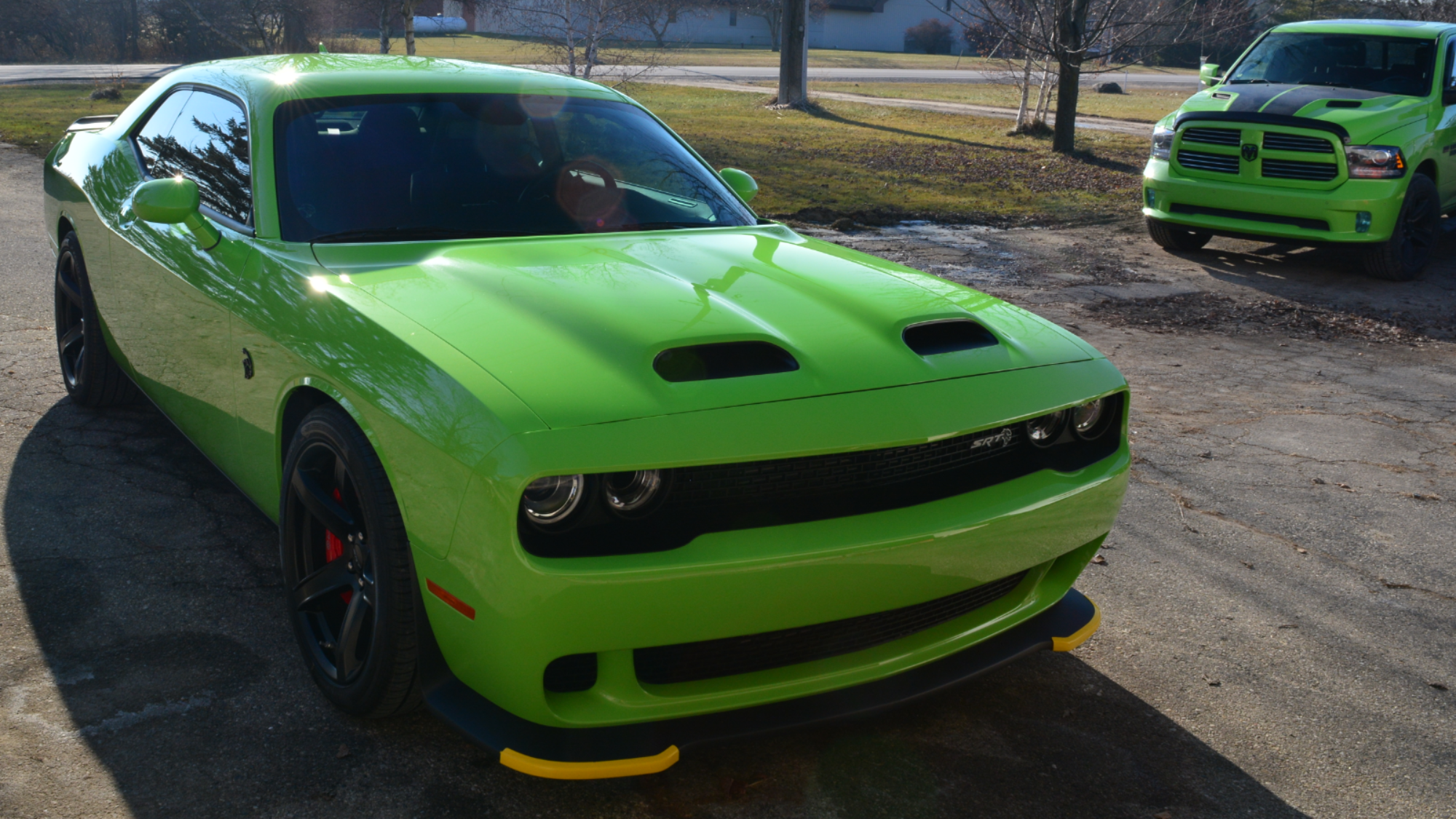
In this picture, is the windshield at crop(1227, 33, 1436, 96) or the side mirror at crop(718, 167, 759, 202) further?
the windshield at crop(1227, 33, 1436, 96)

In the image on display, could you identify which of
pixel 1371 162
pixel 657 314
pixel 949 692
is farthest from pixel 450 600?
pixel 1371 162

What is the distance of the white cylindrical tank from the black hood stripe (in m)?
44.5

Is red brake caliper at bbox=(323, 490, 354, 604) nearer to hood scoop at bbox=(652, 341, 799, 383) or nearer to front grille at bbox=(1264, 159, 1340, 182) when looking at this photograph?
hood scoop at bbox=(652, 341, 799, 383)

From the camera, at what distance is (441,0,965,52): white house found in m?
63.8

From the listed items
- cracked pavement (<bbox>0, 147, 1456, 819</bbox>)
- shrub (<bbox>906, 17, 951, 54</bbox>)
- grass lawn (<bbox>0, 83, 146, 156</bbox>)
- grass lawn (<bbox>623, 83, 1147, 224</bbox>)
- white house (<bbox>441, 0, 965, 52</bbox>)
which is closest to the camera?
cracked pavement (<bbox>0, 147, 1456, 819</bbox>)

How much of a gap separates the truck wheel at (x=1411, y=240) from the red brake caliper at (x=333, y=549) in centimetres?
809

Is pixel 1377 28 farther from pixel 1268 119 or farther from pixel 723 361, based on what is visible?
pixel 723 361

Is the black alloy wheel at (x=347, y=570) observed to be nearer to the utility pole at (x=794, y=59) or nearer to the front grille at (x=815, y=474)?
the front grille at (x=815, y=474)

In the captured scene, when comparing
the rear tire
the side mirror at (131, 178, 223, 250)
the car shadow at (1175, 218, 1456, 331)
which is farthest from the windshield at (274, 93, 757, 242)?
the car shadow at (1175, 218, 1456, 331)

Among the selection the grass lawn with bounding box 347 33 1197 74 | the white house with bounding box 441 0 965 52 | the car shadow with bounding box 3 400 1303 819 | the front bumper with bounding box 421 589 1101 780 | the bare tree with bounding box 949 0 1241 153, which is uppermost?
the white house with bounding box 441 0 965 52

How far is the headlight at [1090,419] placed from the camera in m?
2.79

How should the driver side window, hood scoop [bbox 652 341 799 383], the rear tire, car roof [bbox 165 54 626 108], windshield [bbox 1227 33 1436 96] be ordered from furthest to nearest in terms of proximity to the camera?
windshield [bbox 1227 33 1436 96] → the rear tire → car roof [bbox 165 54 626 108] → the driver side window → hood scoop [bbox 652 341 799 383]

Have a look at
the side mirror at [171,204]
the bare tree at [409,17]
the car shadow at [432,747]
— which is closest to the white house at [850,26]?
the bare tree at [409,17]

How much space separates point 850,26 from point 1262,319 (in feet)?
207
